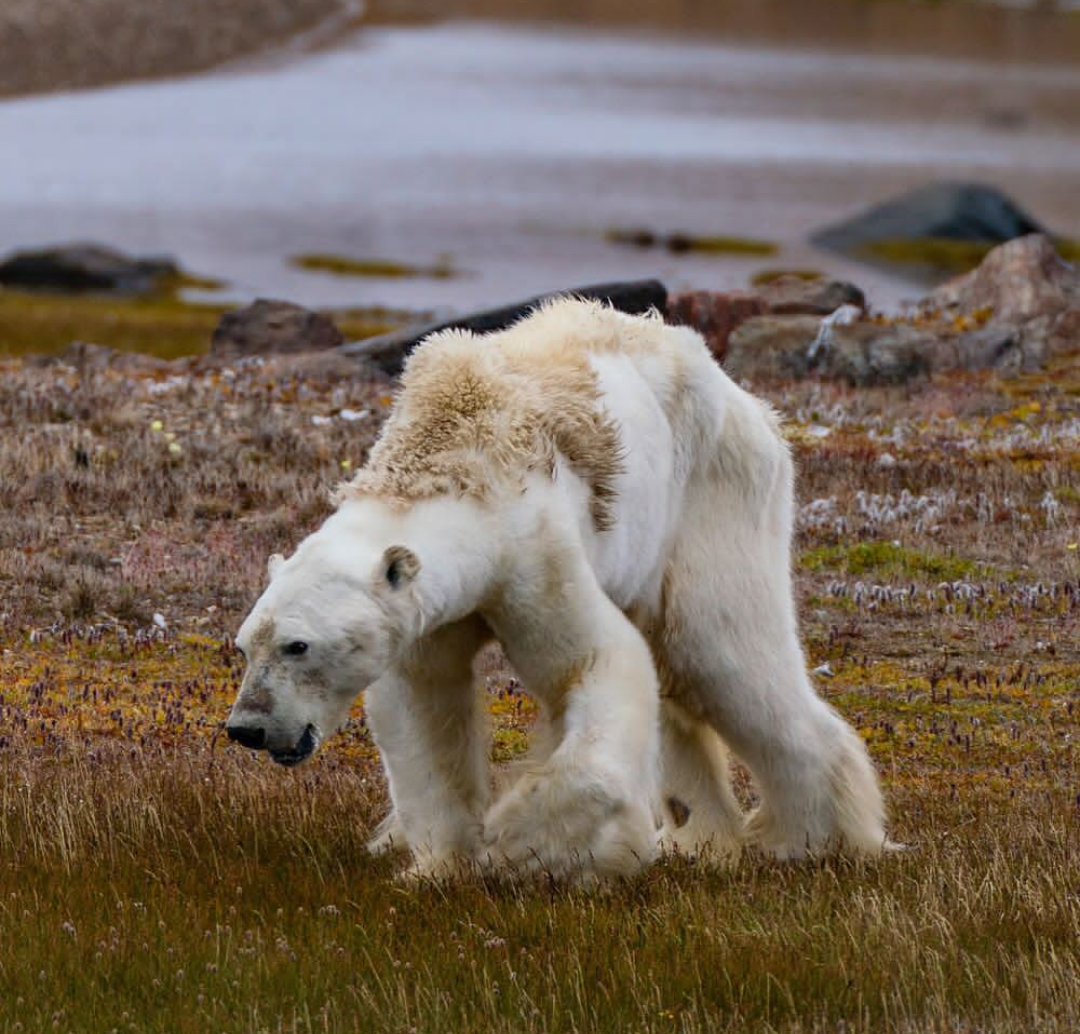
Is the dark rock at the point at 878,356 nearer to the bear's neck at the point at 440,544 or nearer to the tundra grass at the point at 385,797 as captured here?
the tundra grass at the point at 385,797

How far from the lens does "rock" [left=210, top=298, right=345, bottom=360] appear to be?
23.9m

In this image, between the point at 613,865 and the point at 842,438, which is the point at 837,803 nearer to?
the point at 613,865

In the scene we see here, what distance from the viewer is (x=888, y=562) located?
42.7 ft

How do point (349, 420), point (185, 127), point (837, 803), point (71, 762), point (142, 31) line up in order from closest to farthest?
1. point (837, 803)
2. point (71, 762)
3. point (349, 420)
4. point (142, 31)
5. point (185, 127)

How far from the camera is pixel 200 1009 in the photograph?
17.1 ft

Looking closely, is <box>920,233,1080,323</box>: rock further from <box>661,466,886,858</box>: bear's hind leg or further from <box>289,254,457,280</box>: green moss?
<box>289,254,457,280</box>: green moss

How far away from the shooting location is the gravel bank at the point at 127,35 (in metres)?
94.9

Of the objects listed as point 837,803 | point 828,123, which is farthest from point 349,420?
point 828,123

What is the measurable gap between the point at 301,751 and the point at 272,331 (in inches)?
749

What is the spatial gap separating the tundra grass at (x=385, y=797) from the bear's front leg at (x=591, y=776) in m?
0.13

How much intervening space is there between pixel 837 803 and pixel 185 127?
11638cm

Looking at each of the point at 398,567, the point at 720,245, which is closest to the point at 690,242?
the point at 720,245

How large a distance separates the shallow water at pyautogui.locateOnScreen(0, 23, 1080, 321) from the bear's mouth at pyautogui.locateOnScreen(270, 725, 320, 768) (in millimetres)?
45303

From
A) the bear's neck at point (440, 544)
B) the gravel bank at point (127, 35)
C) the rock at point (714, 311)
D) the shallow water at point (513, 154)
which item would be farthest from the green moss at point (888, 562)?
the gravel bank at point (127, 35)
